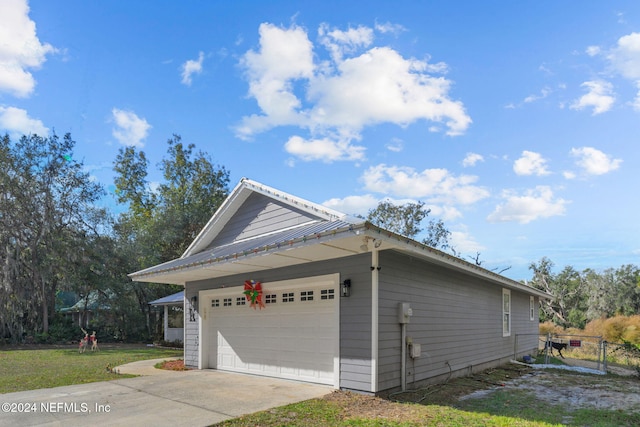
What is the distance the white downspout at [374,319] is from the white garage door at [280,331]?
0.82 metres

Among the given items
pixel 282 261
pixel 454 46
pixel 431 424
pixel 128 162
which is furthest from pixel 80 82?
pixel 128 162

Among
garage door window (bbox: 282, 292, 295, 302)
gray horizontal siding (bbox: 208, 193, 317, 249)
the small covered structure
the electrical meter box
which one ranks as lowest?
the small covered structure

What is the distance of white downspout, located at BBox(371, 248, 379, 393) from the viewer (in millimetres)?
7023

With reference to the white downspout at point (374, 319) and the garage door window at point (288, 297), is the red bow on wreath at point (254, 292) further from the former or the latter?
the white downspout at point (374, 319)

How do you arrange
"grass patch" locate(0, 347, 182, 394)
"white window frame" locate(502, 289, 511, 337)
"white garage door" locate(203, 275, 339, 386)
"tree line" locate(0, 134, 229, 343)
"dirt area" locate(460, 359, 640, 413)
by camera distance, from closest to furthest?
"dirt area" locate(460, 359, 640, 413) < "white garage door" locate(203, 275, 339, 386) < "grass patch" locate(0, 347, 182, 394) < "white window frame" locate(502, 289, 511, 337) < "tree line" locate(0, 134, 229, 343)

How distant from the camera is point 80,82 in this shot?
13398mm

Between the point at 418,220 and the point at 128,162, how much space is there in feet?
72.4

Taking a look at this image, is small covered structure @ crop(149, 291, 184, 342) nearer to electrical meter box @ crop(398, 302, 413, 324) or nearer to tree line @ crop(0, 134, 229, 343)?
tree line @ crop(0, 134, 229, 343)

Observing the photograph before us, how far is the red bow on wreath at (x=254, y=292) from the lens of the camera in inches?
369

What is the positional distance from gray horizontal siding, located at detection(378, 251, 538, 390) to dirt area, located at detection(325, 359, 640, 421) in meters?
0.40

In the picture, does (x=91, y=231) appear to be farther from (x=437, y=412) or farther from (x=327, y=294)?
(x=437, y=412)

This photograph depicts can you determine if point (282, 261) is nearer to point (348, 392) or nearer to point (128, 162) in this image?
point (348, 392)

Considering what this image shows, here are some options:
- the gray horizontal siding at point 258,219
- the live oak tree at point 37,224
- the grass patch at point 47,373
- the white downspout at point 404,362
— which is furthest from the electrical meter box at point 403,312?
the live oak tree at point 37,224

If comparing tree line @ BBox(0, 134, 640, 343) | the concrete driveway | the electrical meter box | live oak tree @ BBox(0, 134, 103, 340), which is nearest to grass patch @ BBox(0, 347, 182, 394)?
the concrete driveway
